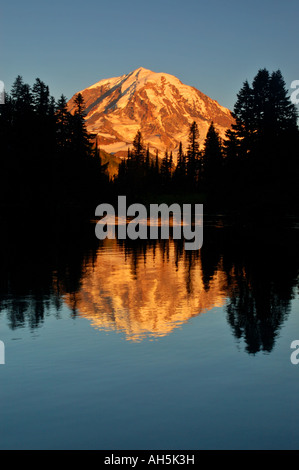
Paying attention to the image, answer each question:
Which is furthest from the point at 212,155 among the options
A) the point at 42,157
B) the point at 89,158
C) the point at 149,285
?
the point at 149,285

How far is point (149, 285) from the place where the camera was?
15.5 m

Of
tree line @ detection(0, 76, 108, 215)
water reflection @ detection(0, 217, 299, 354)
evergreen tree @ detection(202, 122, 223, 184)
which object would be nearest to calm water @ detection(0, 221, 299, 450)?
water reflection @ detection(0, 217, 299, 354)

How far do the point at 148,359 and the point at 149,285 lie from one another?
6996 mm

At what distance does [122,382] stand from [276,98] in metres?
76.1

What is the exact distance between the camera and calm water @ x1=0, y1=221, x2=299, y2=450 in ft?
Result: 19.9

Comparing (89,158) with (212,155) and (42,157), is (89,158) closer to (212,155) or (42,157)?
(42,157)

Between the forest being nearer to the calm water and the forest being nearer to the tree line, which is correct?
the tree line

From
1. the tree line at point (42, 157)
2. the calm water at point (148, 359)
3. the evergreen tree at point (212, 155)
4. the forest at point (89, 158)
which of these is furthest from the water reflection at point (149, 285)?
the evergreen tree at point (212, 155)

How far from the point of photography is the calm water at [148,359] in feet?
19.9

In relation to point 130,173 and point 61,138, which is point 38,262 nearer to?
point 61,138

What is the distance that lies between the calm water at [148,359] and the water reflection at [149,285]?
5cm

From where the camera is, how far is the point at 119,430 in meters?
6.04
